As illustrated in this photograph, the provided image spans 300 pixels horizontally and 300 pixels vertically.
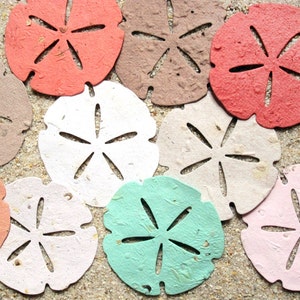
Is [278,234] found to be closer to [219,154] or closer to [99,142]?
[219,154]

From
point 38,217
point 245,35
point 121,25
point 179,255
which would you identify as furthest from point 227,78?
point 38,217

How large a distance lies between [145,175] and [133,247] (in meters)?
0.14

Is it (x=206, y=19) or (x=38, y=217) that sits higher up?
(x=206, y=19)

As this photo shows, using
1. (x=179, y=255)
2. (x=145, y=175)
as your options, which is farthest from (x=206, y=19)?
(x=179, y=255)

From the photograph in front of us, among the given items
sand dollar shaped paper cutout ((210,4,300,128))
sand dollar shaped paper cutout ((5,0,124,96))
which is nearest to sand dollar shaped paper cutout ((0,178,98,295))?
sand dollar shaped paper cutout ((5,0,124,96))

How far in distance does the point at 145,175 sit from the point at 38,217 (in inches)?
8.7

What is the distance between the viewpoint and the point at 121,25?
1053 millimetres

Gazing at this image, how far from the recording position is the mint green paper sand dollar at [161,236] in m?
0.99

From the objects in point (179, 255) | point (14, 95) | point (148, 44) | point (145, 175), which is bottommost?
point (179, 255)

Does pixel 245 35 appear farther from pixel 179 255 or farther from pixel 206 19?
pixel 179 255

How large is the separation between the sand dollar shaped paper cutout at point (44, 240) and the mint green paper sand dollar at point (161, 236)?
54 mm

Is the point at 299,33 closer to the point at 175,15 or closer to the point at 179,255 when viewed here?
the point at 175,15

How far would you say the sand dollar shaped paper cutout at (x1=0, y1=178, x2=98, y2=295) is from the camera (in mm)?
997

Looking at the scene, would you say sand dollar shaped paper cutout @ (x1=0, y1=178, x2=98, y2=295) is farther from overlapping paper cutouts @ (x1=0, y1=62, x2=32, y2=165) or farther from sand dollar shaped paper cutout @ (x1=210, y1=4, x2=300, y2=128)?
sand dollar shaped paper cutout @ (x1=210, y1=4, x2=300, y2=128)
